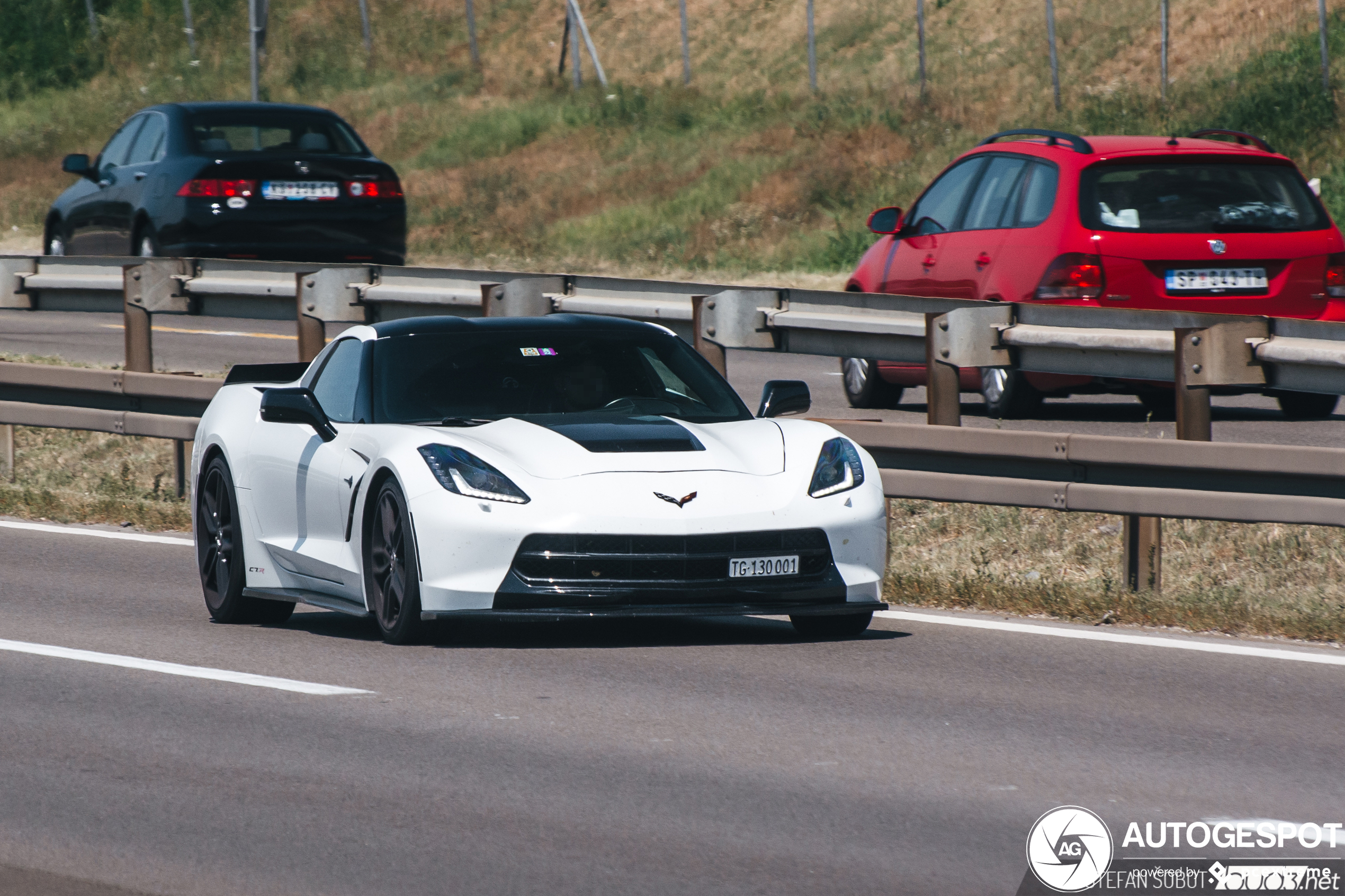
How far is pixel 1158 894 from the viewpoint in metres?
5.27

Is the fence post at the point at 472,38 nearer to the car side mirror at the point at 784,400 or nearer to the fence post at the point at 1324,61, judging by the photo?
the fence post at the point at 1324,61

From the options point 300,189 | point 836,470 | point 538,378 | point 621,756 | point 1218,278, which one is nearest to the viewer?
point 621,756

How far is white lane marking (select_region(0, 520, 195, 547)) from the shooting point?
42.4ft

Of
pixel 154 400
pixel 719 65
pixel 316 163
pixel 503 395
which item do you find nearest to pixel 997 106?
pixel 719 65

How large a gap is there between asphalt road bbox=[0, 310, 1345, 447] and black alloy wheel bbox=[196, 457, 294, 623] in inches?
150

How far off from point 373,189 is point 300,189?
768 millimetres

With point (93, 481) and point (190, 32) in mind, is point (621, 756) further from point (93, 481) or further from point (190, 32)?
point (190, 32)

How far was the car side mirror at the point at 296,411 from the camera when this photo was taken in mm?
9508

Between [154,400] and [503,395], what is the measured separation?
5102 mm

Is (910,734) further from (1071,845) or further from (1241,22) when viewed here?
(1241,22)

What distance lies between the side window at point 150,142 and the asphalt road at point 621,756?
40.1 ft

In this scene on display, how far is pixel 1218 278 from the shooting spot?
1383 centimetres

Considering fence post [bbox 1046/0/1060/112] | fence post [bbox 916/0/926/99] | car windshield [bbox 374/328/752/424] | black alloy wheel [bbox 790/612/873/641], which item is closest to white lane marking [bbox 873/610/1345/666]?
black alloy wheel [bbox 790/612/873/641]

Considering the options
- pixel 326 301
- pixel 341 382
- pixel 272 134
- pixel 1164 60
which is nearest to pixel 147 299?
pixel 326 301
